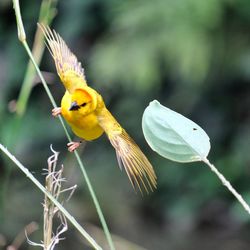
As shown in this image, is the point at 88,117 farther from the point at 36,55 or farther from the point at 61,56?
the point at 36,55

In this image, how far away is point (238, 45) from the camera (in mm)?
2225

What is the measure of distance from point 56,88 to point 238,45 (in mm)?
822

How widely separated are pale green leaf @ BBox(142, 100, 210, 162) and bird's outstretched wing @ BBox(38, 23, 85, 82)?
9.1 inches

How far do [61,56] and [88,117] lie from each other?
106 millimetres

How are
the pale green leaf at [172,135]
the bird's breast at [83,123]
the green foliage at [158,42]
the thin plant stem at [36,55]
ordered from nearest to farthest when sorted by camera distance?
the pale green leaf at [172,135] < the bird's breast at [83,123] < the thin plant stem at [36,55] < the green foliage at [158,42]

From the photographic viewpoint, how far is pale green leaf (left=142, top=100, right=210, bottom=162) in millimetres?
637

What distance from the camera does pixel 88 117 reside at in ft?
2.65

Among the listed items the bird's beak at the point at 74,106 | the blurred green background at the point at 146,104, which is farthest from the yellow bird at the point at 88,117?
the blurred green background at the point at 146,104

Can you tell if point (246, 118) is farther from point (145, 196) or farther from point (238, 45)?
point (145, 196)

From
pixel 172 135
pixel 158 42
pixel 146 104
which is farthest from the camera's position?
pixel 146 104

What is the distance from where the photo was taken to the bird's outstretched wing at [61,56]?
33.6 inches

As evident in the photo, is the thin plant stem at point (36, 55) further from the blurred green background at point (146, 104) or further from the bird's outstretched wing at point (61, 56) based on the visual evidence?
the blurred green background at point (146, 104)

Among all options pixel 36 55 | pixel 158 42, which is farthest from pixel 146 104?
pixel 36 55

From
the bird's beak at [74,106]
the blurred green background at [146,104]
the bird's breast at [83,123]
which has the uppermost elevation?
the bird's beak at [74,106]
